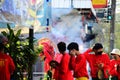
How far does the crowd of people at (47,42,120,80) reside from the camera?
8641 mm

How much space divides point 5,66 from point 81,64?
2005 mm

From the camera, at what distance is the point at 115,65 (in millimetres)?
9664

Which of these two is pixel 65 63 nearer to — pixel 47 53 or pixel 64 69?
pixel 64 69

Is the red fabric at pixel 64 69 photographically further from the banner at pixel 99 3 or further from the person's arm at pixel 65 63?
the banner at pixel 99 3

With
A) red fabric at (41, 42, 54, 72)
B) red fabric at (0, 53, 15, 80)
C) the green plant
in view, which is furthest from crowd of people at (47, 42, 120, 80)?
red fabric at (0, 53, 15, 80)

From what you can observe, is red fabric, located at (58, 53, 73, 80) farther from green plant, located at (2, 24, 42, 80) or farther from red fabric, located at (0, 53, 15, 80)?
red fabric, located at (0, 53, 15, 80)

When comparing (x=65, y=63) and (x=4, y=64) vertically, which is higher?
(x=4, y=64)

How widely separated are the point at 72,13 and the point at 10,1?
491cm

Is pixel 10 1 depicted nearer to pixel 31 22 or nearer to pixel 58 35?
pixel 31 22

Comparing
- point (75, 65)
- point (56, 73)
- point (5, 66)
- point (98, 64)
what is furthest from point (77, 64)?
point (5, 66)

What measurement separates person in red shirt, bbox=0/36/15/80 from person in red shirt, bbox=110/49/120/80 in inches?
116

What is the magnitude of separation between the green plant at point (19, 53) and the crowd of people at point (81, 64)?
53cm

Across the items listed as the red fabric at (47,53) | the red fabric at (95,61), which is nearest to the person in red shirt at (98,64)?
the red fabric at (95,61)

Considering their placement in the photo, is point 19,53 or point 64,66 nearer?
point 19,53
